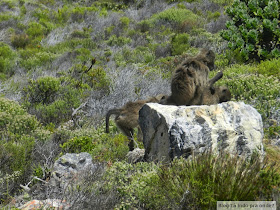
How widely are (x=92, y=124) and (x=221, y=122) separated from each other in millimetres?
3946

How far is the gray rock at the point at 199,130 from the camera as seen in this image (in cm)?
436

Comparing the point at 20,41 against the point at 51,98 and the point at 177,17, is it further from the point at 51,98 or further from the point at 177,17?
the point at 177,17

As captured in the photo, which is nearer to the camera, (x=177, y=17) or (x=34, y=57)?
(x=34, y=57)

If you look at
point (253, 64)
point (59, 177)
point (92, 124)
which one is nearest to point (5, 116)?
point (92, 124)

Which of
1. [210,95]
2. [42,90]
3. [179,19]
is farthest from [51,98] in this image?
[179,19]

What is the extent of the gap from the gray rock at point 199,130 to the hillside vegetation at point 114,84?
0.35m

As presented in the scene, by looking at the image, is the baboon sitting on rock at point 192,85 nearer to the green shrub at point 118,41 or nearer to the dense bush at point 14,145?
the dense bush at point 14,145

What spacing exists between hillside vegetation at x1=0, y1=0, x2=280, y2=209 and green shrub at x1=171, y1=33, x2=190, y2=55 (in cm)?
5

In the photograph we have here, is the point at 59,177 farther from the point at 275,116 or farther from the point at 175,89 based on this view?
the point at 275,116

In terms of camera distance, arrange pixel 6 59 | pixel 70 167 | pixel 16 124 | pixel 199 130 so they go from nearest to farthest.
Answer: pixel 199 130 < pixel 70 167 < pixel 16 124 < pixel 6 59

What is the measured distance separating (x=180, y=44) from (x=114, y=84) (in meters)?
5.24

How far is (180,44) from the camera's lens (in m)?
14.4

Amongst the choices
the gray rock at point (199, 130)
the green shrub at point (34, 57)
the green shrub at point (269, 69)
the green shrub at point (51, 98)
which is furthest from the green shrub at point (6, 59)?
the gray rock at point (199, 130)

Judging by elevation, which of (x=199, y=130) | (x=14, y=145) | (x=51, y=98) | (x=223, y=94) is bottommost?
(x=51, y=98)
